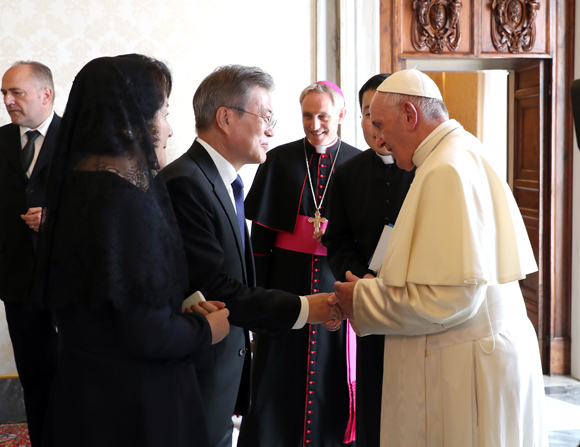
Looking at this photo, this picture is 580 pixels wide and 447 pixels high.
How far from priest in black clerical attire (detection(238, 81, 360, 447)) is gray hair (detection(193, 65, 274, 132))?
1175mm

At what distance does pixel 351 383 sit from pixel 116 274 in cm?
206

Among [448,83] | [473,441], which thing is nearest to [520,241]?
[473,441]

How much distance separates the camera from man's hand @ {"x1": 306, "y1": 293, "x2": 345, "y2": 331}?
2182mm

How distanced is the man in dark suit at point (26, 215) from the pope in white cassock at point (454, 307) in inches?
81.1

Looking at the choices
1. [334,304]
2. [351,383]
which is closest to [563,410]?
[351,383]

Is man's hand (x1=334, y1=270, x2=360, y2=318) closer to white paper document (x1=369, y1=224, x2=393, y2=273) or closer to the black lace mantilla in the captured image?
white paper document (x1=369, y1=224, x2=393, y2=273)

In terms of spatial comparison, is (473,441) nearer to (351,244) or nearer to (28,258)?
(351,244)

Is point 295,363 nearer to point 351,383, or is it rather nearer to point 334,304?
point 351,383

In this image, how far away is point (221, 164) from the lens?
2105 millimetres

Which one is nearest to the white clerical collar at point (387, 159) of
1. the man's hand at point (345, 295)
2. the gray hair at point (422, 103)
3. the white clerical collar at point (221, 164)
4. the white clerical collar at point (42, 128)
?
the gray hair at point (422, 103)

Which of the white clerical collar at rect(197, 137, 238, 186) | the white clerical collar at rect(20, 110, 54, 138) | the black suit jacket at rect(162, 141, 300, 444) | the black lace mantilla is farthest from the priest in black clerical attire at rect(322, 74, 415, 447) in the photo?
the white clerical collar at rect(20, 110, 54, 138)

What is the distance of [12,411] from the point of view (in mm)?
4180

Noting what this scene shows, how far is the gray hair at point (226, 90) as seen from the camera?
2.11m

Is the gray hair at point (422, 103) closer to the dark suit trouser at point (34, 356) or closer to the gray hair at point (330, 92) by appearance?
the gray hair at point (330, 92)
